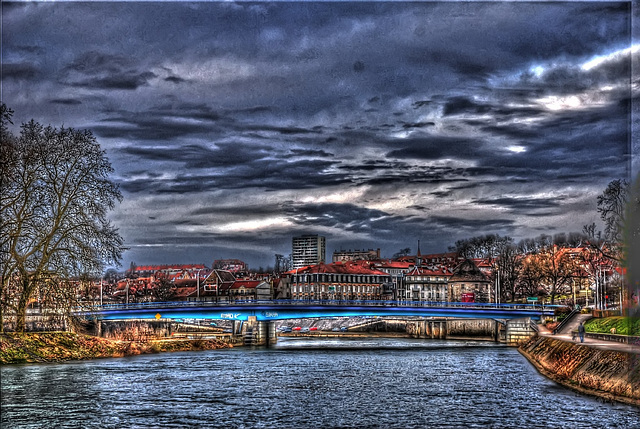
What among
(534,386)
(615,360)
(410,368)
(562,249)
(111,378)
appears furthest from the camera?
(562,249)

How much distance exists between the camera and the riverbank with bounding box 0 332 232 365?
5297 cm

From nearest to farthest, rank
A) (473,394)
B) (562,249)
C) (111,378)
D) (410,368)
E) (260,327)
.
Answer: (473,394)
(111,378)
(410,368)
(260,327)
(562,249)

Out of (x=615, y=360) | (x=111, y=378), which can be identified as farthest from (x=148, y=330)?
(x=615, y=360)

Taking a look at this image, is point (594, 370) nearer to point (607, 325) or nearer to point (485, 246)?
point (607, 325)

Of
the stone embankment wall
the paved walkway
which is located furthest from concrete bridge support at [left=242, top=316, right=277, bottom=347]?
the stone embankment wall

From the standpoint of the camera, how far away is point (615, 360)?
37.4 m

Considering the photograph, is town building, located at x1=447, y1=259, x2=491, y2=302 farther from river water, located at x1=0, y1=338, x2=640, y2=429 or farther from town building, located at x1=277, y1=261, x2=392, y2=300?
river water, located at x1=0, y1=338, x2=640, y2=429

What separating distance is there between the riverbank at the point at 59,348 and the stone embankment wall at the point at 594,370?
35365 millimetres

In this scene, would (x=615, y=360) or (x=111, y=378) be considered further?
(x=111, y=378)

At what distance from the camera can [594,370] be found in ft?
131

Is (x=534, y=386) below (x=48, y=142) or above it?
below

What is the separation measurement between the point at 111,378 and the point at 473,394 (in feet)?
72.8

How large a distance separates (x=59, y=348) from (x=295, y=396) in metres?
25.9

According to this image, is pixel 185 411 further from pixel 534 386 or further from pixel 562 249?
pixel 562 249
